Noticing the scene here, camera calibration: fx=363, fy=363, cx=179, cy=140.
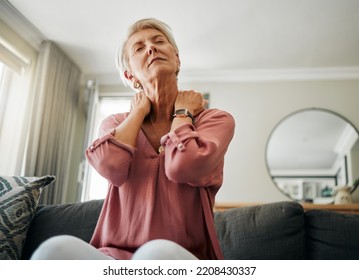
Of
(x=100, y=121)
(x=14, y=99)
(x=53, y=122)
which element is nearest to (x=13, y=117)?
(x=14, y=99)

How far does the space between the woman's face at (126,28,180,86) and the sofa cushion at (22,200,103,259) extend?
581mm

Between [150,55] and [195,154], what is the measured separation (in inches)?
15.9

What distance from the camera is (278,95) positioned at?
3.44m

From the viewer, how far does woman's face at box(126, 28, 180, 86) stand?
3.56 feet

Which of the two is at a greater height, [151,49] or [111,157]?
[151,49]

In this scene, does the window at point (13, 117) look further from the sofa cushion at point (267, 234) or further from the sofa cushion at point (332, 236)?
the sofa cushion at point (332, 236)

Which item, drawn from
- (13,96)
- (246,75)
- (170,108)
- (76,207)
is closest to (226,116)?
(170,108)

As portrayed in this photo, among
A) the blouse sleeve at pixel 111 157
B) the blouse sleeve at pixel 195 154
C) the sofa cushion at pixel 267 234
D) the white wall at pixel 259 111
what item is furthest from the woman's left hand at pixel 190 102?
the white wall at pixel 259 111

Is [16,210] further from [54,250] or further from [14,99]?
[14,99]

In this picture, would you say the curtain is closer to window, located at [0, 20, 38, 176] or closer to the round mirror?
window, located at [0, 20, 38, 176]

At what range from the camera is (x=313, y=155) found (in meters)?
3.22

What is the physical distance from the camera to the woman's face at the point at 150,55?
42.7 inches

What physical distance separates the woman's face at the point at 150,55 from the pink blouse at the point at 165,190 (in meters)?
0.25

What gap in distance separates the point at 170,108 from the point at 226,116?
20cm
